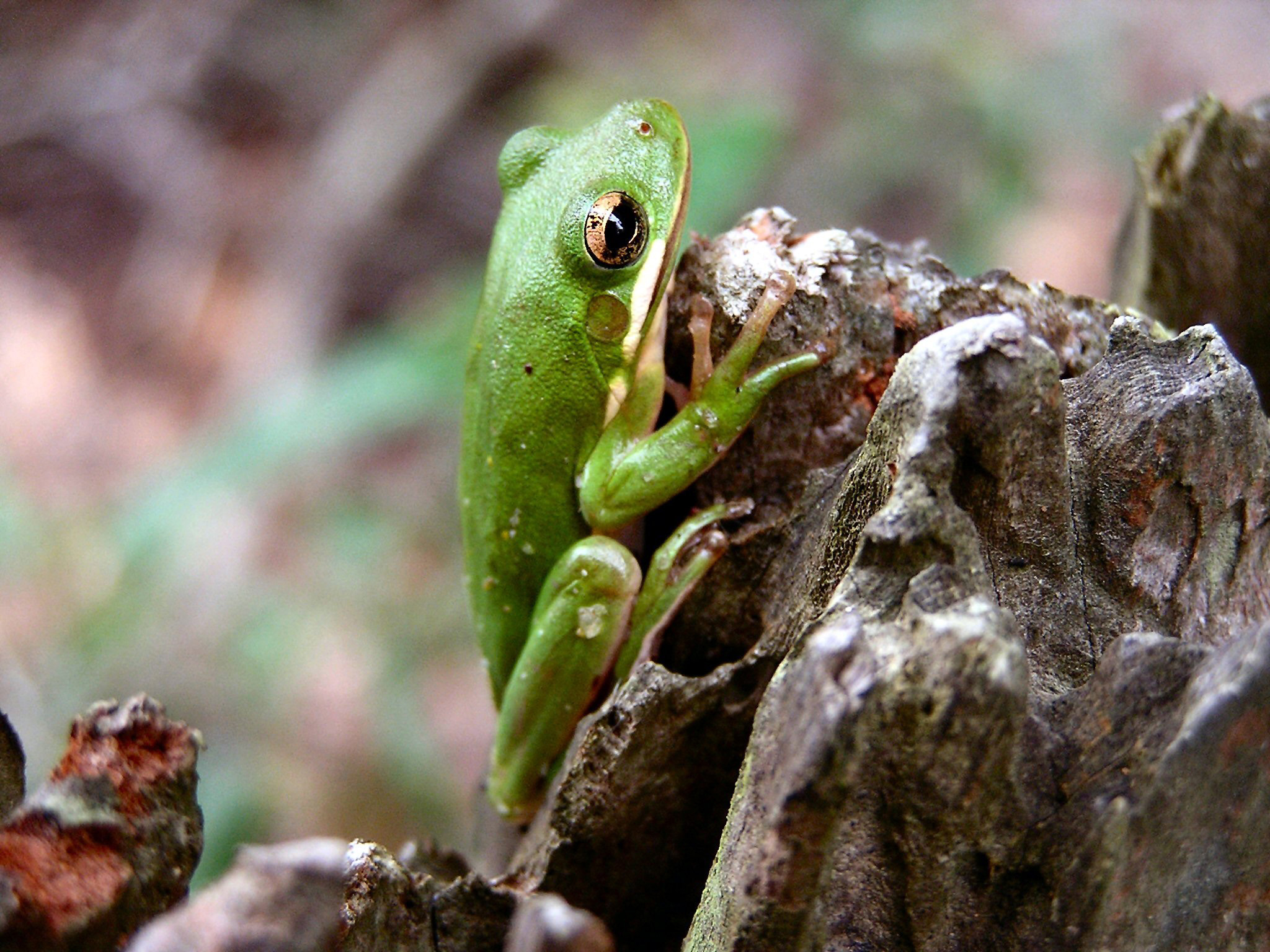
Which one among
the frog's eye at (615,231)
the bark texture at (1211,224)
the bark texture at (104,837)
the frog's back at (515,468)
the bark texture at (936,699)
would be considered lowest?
the bark texture at (104,837)

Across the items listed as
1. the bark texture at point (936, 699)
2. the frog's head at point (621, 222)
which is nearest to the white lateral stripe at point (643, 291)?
the frog's head at point (621, 222)

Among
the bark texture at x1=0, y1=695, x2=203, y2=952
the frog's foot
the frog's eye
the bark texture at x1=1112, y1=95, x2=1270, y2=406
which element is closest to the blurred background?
the bark texture at x1=1112, y1=95, x2=1270, y2=406

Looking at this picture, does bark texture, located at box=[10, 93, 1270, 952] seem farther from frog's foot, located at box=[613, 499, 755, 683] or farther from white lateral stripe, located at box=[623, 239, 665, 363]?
white lateral stripe, located at box=[623, 239, 665, 363]

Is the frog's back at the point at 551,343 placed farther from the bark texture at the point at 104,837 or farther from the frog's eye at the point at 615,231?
the bark texture at the point at 104,837

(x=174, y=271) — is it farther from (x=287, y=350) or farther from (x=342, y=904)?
(x=342, y=904)

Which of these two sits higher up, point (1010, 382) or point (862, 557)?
point (1010, 382)

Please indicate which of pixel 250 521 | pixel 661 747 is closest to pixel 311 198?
pixel 250 521

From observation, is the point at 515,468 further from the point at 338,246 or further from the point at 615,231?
the point at 338,246
